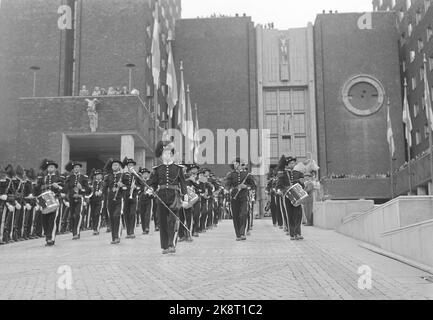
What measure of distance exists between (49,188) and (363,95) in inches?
1653

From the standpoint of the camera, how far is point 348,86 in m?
53.4

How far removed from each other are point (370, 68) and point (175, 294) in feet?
163

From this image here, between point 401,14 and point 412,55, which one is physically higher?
point 401,14

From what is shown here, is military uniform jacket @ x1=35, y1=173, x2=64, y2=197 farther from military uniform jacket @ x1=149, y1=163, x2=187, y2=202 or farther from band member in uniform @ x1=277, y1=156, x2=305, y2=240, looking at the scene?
band member in uniform @ x1=277, y1=156, x2=305, y2=240

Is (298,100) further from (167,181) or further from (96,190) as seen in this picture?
(167,181)

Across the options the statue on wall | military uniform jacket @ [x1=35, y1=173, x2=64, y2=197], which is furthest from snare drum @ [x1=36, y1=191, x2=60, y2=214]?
the statue on wall

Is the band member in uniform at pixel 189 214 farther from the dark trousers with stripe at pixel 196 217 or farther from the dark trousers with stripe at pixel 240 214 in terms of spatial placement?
the dark trousers with stripe at pixel 240 214

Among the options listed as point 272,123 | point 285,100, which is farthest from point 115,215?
point 285,100

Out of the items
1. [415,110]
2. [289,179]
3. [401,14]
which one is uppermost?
[401,14]

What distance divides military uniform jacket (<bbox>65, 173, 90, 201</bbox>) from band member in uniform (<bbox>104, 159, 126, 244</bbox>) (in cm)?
119

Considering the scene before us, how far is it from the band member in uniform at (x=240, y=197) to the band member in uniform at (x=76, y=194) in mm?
4866

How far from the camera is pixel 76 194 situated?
18031 millimetres

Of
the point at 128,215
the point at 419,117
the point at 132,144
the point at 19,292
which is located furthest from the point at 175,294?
the point at 419,117

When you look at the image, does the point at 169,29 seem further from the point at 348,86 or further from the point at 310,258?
the point at 310,258
